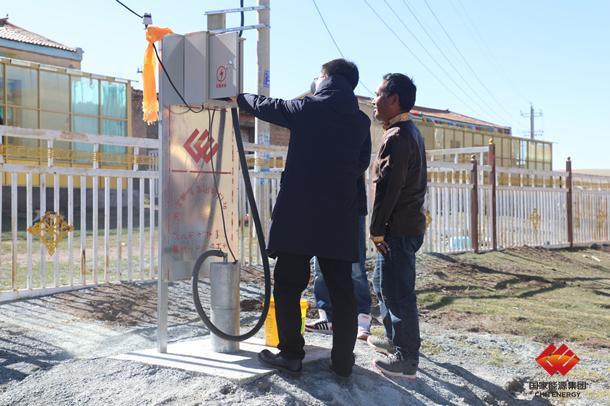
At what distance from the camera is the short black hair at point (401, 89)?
164 inches

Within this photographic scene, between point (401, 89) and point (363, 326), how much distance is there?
1.98 meters

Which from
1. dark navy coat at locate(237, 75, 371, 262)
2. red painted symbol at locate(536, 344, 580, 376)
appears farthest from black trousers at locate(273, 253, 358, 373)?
red painted symbol at locate(536, 344, 580, 376)

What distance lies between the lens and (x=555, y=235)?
15195 millimetres

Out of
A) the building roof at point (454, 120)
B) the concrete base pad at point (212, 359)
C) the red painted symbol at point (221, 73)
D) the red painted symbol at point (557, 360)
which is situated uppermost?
the building roof at point (454, 120)

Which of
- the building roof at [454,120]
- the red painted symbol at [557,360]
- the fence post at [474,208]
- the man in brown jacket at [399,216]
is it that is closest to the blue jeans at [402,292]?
the man in brown jacket at [399,216]

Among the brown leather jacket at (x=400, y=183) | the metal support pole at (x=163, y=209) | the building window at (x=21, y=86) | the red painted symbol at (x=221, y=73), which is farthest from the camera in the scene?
the building window at (x=21, y=86)

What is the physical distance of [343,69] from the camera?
12.7 ft

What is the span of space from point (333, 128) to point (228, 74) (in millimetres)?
854

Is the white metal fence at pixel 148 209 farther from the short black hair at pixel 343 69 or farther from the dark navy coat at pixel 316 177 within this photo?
the short black hair at pixel 343 69

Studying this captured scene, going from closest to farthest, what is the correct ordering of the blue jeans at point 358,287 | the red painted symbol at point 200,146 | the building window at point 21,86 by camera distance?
the red painted symbol at point 200,146 → the blue jeans at point 358,287 → the building window at point 21,86

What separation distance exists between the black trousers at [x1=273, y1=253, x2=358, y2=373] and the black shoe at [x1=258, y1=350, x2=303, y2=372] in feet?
0.09

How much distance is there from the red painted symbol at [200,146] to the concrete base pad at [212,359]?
4.19 ft

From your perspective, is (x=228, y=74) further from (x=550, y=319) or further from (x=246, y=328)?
(x=550, y=319)

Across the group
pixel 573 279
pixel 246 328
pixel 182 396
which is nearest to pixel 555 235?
pixel 573 279
